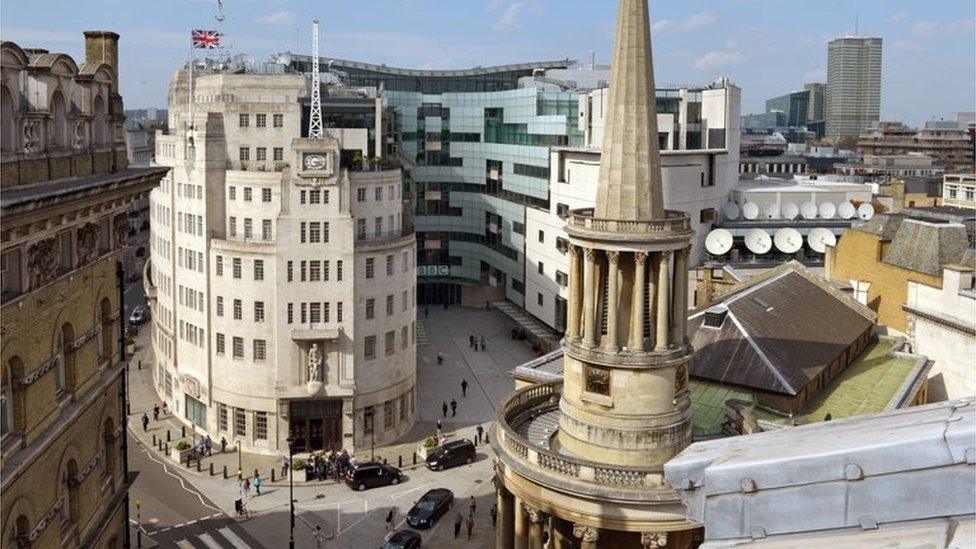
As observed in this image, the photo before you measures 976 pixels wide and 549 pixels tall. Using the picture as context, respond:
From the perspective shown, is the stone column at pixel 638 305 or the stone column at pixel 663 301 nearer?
the stone column at pixel 638 305

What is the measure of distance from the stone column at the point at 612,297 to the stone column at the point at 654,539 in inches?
277

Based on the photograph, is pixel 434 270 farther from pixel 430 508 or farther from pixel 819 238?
pixel 430 508

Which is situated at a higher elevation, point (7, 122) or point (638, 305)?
point (7, 122)

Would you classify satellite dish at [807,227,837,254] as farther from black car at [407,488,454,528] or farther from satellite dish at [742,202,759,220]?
black car at [407,488,454,528]

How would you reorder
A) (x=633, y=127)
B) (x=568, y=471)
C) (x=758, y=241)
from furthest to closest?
(x=758, y=241) < (x=633, y=127) < (x=568, y=471)

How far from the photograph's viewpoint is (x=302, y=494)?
2464 inches

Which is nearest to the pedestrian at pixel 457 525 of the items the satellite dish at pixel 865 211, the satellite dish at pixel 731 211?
the satellite dish at pixel 731 211

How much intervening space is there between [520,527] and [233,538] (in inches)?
988

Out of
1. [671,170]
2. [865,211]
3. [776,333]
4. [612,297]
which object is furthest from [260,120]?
[865,211]

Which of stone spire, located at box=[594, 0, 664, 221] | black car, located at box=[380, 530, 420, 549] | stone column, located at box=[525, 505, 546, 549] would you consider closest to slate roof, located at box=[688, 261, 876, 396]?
stone spire, located at box=[594, 0, 664, 221]

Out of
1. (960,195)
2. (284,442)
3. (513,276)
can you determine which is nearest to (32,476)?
(284,442)

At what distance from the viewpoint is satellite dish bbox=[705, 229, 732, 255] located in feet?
291

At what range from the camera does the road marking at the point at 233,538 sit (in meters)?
54.0

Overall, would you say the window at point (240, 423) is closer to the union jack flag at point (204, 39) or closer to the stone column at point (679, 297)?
the union jack flag at point (204, 39)
